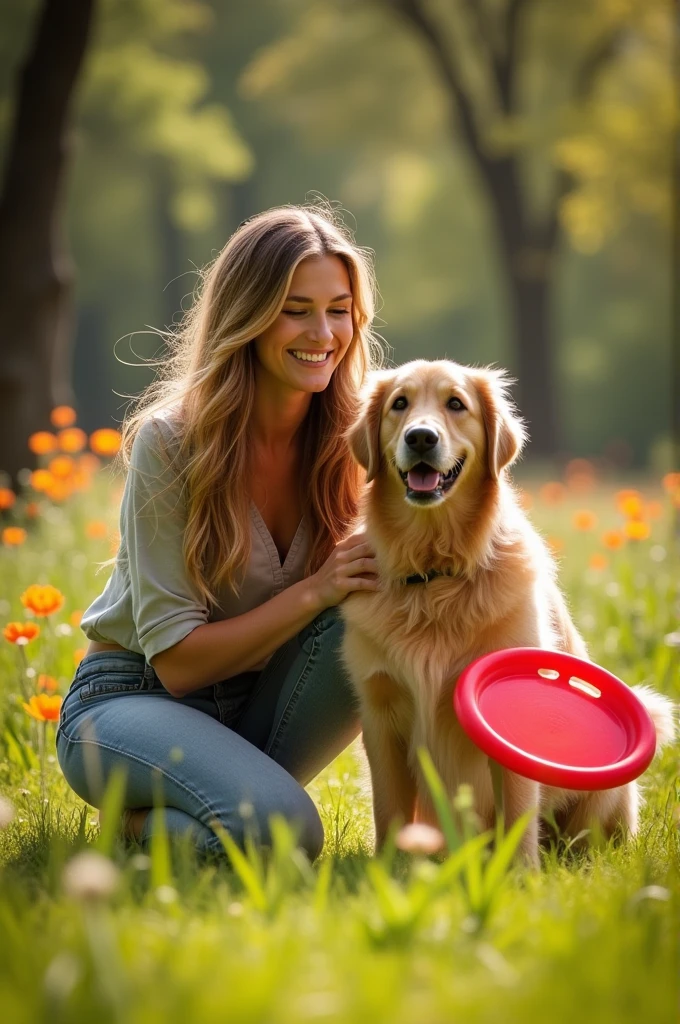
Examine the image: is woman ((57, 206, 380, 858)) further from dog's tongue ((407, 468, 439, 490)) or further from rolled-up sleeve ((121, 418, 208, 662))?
dog's tongue ((407, 468, 439, 490))

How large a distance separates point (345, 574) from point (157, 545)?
563mm

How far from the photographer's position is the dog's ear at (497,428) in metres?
3.24

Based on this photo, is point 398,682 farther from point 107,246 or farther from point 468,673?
point 107,246

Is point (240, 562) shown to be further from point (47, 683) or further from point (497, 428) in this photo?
point (47, 683)

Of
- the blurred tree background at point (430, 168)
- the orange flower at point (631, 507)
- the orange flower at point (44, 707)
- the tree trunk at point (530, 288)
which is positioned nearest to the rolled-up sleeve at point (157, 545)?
the orange flower at point (44, 707)

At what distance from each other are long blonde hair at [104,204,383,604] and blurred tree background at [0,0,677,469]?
15.4ft

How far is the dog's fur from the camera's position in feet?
10.1

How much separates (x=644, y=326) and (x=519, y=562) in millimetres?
21690

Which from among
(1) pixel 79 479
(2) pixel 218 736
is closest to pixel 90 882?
(2) pixel 218 736

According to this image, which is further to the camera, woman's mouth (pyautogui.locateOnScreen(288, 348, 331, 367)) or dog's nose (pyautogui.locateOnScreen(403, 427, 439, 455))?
woman's mouth (pyautogui.locateOnScreen(288, 348, 331, 367))

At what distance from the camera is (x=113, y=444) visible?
4.97 m

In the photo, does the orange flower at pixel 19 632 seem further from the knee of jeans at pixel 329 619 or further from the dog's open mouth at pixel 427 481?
the dog's open mouth at pixel 427 481

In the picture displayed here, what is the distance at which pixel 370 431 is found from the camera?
330 cm

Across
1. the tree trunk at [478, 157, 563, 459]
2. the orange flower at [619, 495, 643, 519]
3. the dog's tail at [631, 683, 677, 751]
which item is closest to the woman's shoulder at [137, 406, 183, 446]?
the dog's tail at [631, 683, 677, 751]
